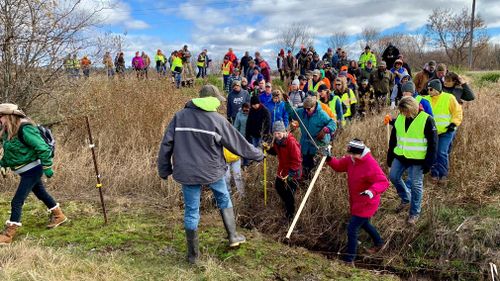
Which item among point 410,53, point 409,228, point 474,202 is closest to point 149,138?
point 409,228

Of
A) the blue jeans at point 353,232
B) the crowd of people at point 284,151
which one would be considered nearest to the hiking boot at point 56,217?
the crowd of people at point 284,151

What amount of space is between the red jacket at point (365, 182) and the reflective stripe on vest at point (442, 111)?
5.93 feet

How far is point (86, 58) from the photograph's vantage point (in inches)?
347

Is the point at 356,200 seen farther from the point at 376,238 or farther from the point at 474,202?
the point at 474,202

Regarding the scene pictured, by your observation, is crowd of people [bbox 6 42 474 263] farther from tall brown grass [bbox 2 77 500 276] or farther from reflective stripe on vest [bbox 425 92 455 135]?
tall brown grass [bbox 2 77 500 276]

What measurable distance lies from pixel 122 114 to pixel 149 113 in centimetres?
66

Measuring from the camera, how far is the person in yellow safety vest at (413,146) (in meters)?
5.05

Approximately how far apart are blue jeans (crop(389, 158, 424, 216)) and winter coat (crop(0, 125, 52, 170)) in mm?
4325

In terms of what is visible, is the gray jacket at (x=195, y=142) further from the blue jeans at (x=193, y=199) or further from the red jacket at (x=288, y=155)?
the red jacket at (x=288, y=155)

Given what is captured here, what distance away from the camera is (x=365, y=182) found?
4.76 m

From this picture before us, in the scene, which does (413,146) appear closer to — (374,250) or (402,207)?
(402,207)

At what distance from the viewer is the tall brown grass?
5.63 metres

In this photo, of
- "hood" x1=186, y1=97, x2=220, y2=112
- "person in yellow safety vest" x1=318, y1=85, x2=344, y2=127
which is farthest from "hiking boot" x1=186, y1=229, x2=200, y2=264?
"person in yellow safety vest" x1=318, y1=85, x2=344, y2=127

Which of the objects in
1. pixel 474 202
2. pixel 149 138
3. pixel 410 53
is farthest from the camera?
pixel 410 53
